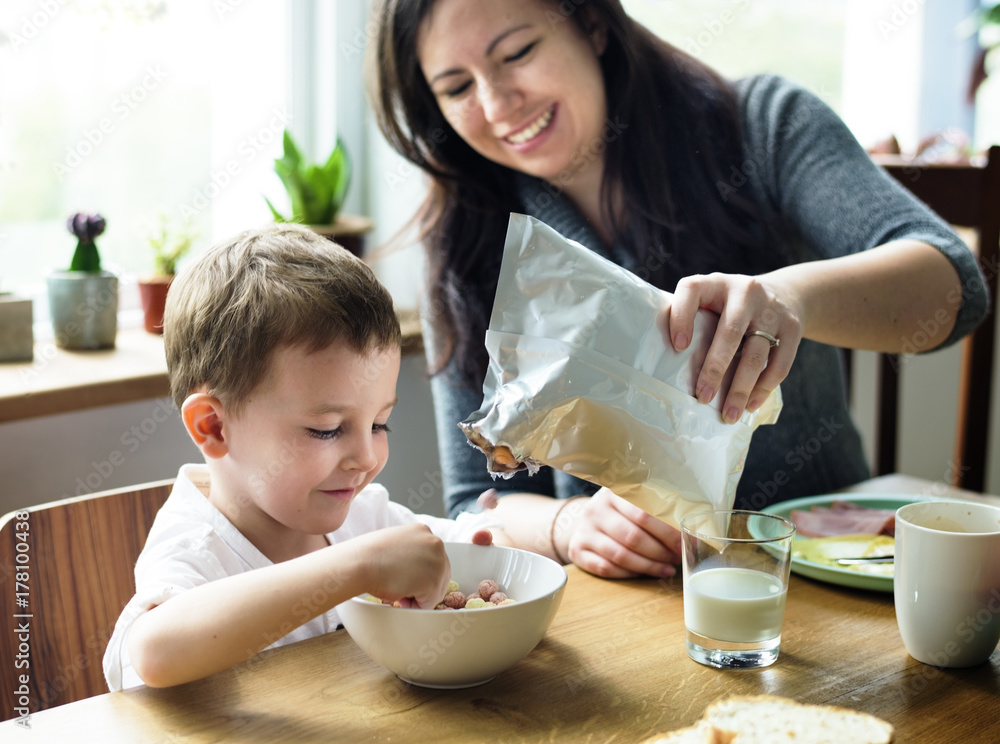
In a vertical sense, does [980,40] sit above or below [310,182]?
above

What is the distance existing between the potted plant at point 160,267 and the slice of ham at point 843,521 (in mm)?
1299

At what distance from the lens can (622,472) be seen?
0.82 m

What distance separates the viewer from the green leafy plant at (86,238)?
1.71 meters

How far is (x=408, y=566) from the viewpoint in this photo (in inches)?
29.8

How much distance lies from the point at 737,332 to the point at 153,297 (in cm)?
140

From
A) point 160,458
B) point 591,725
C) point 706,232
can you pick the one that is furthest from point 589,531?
point 160,458

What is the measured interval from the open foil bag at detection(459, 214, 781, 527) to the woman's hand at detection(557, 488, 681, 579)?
0.62 ft

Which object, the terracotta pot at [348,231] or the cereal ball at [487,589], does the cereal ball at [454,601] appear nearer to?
the cereal ball at [487,589]

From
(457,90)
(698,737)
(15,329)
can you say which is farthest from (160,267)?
(698,737)

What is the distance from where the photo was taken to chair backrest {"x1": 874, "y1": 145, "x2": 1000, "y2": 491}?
1750 mm

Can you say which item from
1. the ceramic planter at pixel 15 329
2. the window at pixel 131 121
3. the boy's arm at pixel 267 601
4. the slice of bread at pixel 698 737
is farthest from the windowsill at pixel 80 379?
the slice of bread at pixel 698 737

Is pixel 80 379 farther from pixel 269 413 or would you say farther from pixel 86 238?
pixel 269 413

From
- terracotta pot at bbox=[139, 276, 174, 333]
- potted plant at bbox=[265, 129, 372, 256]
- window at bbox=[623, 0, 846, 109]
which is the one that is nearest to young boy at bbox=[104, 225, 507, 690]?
terracotta pot at bbox=[139, 276, 174, 333]

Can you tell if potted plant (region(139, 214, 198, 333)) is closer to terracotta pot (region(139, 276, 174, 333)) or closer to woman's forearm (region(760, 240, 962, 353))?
terracotta pot (region(139, 276, 174, 333))
